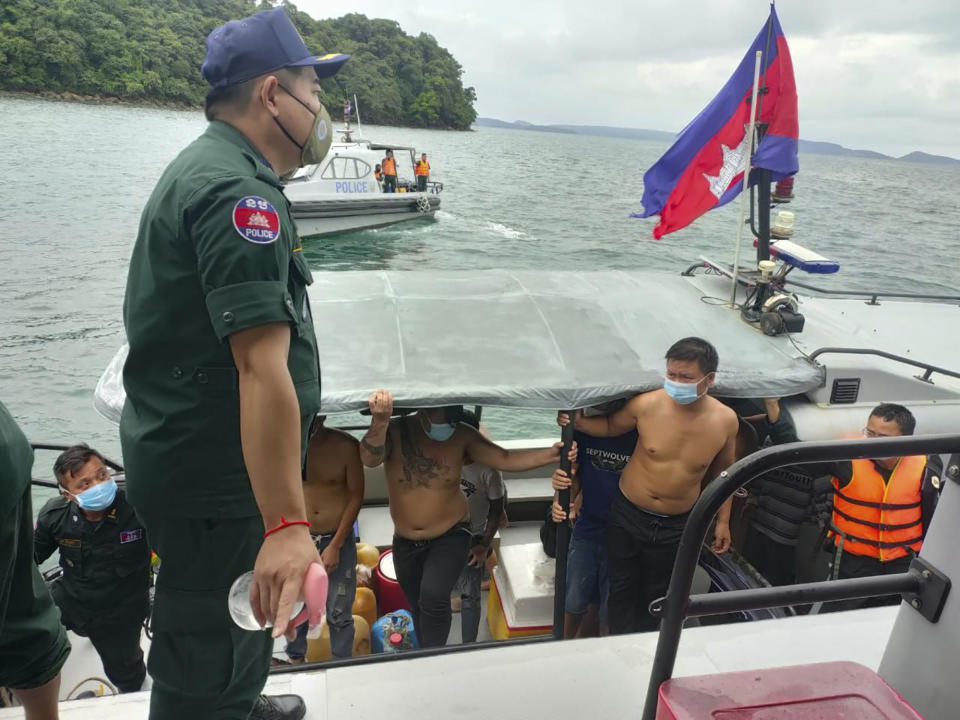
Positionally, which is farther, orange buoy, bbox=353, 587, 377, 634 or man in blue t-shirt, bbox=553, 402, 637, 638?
orange buoy, bbox=353, 587, 377, 634

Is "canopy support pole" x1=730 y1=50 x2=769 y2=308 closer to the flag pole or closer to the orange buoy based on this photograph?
the flag pole

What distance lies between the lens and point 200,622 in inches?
68.6

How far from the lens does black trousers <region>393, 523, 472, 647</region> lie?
377 cm

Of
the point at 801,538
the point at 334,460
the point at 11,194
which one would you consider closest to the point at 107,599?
the point at 334,460

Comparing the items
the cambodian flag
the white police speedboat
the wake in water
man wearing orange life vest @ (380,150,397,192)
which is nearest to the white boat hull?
the white police speedboat

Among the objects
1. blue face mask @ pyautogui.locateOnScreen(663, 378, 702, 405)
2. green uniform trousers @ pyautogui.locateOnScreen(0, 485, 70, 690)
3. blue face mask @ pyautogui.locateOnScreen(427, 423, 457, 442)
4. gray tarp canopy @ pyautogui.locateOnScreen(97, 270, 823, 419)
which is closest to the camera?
green uniform trousers @ pyautogui.locateOnScreen(0, 485, 70, 690)

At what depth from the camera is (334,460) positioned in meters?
3.90

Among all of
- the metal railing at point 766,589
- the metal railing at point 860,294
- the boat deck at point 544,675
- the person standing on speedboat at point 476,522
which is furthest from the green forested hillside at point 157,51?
the metal railing at point 766,589

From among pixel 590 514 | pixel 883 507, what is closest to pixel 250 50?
pixel 590 514

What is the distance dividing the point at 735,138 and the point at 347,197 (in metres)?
18.6

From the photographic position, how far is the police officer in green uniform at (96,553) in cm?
355

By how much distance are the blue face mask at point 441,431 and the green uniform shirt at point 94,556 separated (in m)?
1.69

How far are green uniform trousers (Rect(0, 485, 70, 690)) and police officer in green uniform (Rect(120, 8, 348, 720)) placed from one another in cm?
46

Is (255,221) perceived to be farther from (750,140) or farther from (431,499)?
(750,140)
